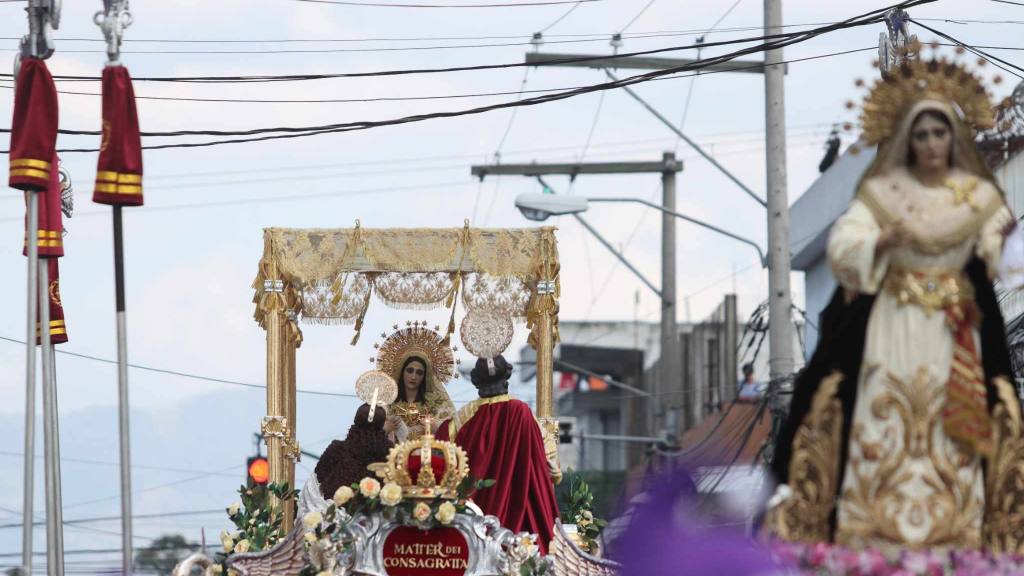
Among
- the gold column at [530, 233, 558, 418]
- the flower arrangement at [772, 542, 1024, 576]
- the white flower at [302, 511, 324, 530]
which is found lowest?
the white flower at [302, 511, 324, 530]

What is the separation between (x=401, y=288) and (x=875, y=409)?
9.21m

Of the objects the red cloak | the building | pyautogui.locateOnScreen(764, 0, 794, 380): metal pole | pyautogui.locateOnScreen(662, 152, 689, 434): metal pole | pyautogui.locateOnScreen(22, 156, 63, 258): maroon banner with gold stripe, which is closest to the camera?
pyautogui.locateOnScreen(22, 156, 63, 258): maroon banner with gold stripe

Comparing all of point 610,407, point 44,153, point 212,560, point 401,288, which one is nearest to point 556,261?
point 401,288

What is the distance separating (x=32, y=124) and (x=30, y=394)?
1.68m

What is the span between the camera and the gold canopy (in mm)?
16141

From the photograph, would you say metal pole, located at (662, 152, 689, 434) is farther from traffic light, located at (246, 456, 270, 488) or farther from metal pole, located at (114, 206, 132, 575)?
metal pole, located at (114, 206, 132, 575)

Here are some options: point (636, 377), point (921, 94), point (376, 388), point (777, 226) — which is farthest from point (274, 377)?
point (636, 377)

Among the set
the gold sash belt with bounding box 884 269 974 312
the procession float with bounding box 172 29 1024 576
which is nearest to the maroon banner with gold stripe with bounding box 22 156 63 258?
the procession float with bounding box 172 29 1024 576

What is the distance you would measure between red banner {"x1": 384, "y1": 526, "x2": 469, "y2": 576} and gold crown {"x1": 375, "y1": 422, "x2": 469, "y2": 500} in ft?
0.81

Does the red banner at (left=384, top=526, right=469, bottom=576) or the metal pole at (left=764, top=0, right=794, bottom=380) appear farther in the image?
the metal pole at (left=764, top=0, right=794, bottom=380)

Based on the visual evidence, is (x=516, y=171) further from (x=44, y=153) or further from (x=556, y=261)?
(x=44, y=153)

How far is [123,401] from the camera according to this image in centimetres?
1096

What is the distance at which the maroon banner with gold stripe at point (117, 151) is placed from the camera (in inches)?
455

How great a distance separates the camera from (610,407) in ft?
217
